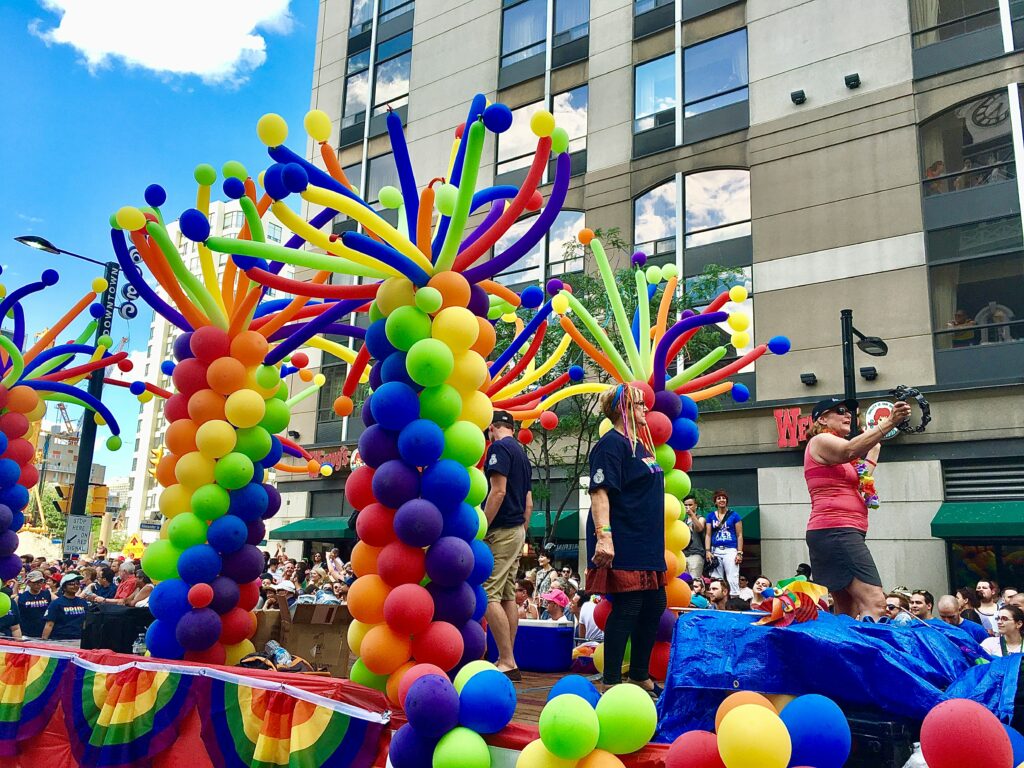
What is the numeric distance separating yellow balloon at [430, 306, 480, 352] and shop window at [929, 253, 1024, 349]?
13538mm

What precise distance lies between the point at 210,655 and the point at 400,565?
2.21 m

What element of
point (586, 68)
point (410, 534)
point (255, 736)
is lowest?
point (255, 736)

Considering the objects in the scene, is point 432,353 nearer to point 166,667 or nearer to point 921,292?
point 166,667

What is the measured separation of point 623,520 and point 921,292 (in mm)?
13162

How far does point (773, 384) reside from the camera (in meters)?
16.9

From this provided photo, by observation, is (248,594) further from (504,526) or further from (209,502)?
(504,526)

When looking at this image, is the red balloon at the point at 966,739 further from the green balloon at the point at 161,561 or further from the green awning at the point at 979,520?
the green awning at the point at 979,520

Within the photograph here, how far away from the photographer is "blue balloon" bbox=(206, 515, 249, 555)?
5.68 metres

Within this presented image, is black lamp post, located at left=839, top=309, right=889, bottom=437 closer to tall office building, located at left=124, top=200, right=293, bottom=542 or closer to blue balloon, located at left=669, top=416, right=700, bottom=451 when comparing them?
blue balloon, located at left=669, top=416, right=700, bottom=451

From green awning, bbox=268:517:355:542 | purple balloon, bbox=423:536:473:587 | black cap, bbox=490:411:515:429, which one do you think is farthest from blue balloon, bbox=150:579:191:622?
green awning, bbox=268:517:355:542

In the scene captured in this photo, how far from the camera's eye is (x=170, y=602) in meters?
5.46

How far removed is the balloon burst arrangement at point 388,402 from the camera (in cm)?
423

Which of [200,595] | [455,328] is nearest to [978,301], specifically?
[455,328]

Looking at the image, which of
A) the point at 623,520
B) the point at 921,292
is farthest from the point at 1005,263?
the point at 623,520
